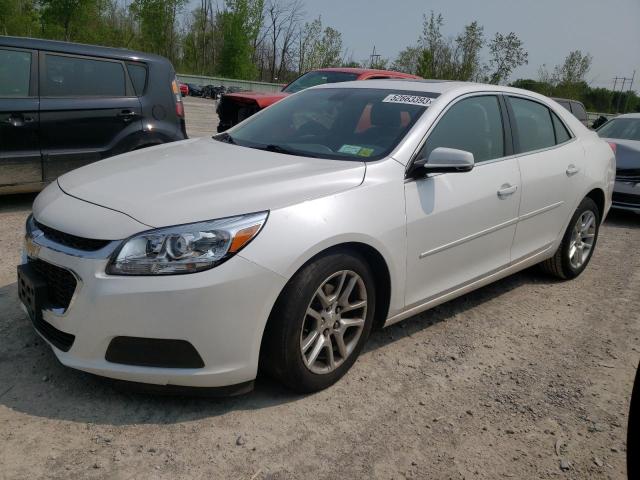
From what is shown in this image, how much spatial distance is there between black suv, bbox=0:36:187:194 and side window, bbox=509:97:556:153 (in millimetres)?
3820

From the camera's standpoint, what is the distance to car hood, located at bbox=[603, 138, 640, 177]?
7622 mm

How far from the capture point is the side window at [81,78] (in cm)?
572

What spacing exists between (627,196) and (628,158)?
60cm

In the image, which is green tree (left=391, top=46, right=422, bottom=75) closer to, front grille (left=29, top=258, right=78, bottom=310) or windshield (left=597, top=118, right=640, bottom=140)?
windshield (left=597, top=118, right=640, bottom=140)

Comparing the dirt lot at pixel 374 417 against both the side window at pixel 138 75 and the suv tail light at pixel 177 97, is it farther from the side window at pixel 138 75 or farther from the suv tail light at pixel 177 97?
the suv tail light at pixel 177 97

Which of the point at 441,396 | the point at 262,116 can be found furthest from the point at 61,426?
the point at 262,116

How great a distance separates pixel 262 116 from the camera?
4.12 meters

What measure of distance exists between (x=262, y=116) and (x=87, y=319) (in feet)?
7.17

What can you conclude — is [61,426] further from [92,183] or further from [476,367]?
[476,367]

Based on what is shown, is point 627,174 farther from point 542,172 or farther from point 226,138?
point 226,138

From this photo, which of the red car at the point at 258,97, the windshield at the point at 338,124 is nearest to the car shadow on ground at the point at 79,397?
the windshield at the point at 338,124

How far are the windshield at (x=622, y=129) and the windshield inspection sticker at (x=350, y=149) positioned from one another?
22.6ft

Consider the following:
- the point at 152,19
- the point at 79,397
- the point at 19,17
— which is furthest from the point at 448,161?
the point at 152,19

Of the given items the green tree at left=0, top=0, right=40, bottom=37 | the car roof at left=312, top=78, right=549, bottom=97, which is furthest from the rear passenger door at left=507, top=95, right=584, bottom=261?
the green tree at left=0, top=0, right=40, bottom=37
